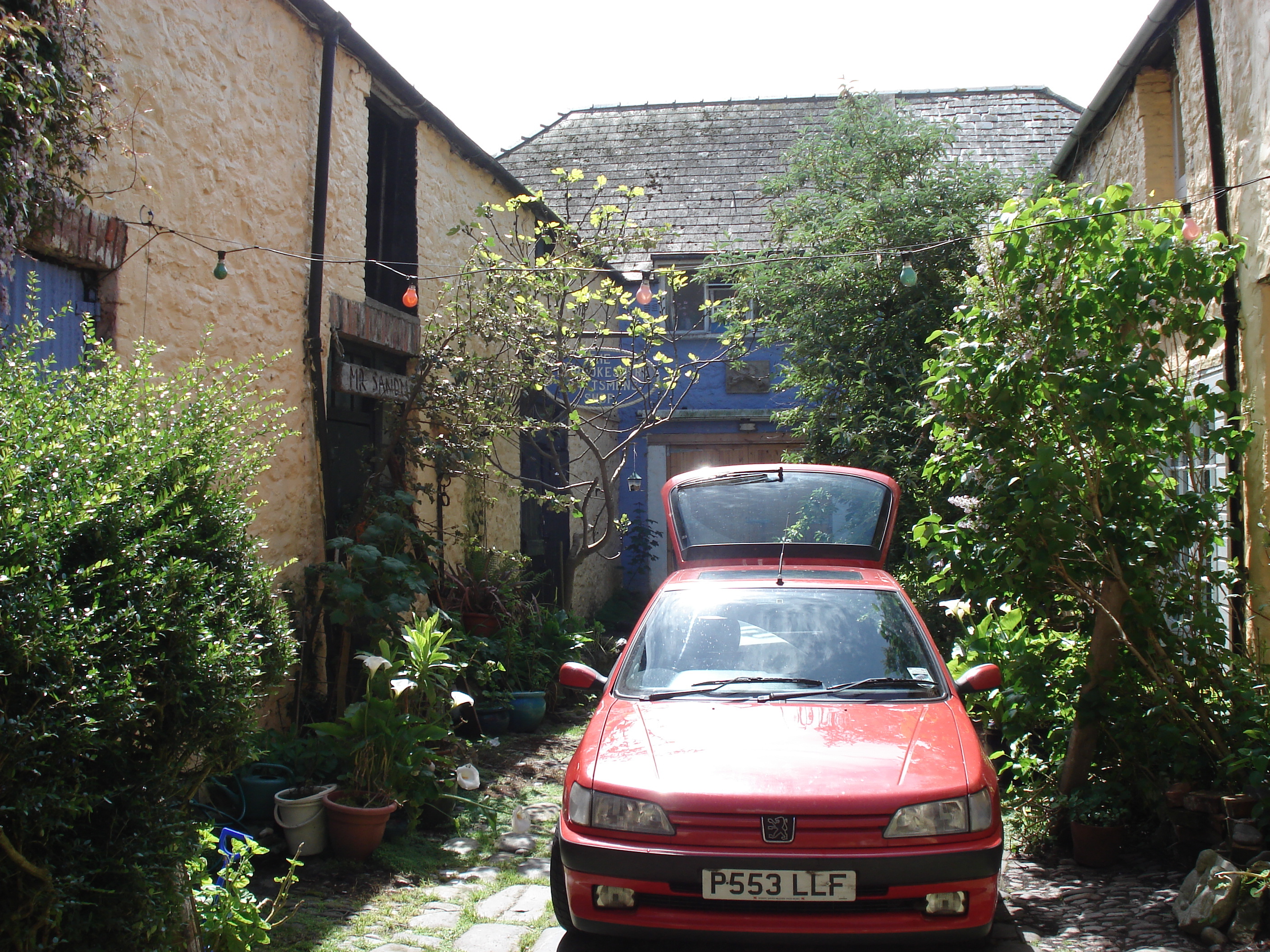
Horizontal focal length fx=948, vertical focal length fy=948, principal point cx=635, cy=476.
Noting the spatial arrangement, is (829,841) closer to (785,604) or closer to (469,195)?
(785,604)

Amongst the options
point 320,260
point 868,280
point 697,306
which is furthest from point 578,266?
point 697,306

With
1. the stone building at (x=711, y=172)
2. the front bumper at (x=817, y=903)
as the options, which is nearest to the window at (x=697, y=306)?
the stone building at (x=711, y=172)

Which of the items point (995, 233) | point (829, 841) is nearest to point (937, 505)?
point (995, 233)

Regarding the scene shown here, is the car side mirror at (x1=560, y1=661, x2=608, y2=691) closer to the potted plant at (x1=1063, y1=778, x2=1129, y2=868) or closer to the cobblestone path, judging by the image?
the cobblestone path

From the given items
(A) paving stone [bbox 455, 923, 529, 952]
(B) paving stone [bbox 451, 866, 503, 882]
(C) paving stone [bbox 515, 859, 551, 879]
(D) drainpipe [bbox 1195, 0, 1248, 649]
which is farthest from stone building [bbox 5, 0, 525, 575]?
(D) drainpipe [bbox 1195, 0, 1248, 649]

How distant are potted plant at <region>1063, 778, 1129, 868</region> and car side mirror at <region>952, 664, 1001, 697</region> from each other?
0.96m

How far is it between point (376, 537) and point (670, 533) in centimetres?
207

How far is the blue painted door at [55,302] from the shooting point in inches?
170

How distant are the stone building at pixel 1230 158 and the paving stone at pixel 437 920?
403 centimetres

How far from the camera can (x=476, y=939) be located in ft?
13.0

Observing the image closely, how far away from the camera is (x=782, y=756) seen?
11.5ft

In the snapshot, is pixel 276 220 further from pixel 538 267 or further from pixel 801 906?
pixel 801 906

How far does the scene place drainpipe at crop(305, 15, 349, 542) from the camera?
6.78 metres

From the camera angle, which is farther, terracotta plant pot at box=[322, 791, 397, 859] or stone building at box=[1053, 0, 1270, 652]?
stone building at box=[1053, 0, 1270, 652]
